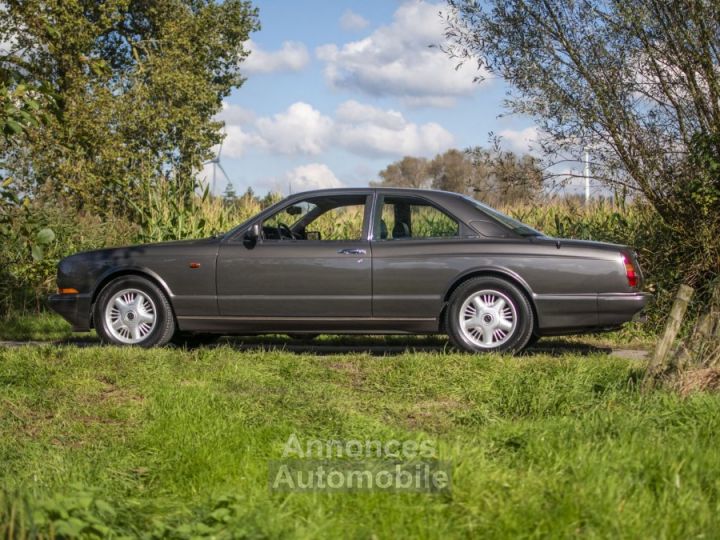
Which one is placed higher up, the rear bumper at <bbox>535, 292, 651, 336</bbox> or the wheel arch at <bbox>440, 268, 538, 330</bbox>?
the wheel arch at <bbox>440, 268, 538, 330</bbox>

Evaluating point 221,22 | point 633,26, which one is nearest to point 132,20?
point 221,22

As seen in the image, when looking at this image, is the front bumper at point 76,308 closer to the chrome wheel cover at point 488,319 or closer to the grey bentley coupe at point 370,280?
the grey bentley coupe at point 370,280

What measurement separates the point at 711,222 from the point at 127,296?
22.0ft

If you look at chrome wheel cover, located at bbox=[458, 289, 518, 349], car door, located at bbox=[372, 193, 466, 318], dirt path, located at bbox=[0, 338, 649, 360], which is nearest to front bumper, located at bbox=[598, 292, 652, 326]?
dirt path, located at bbox=[0, 338, 649, 360]

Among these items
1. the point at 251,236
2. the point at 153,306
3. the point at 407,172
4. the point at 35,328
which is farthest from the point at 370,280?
the point at 407,172

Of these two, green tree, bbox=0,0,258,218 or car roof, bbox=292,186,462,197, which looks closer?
car roof, bbox=292,186,462,197

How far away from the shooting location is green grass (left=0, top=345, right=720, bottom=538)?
173 inches

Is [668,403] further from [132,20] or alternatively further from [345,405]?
[132,20]

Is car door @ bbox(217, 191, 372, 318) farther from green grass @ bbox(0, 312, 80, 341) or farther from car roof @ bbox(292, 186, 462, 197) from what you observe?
green grass @ bbox(0, 312, 80, 341)

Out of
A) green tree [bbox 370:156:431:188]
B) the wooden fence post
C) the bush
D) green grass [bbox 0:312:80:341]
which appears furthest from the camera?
green tree [bbox 370:156:431:188]

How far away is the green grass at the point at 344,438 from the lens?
439 centimetres

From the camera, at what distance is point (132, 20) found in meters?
38.8

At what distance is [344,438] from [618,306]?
4.14 meters

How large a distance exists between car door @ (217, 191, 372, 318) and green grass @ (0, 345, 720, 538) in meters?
0.91
